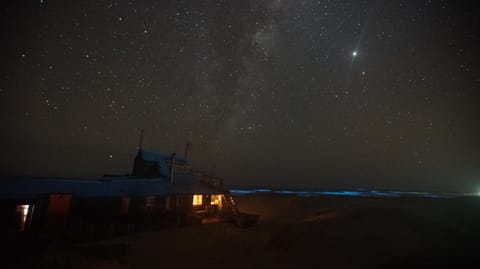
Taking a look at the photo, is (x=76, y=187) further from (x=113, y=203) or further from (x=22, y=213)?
(x=22, y=213)

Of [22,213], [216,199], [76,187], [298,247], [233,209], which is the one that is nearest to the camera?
[22,213]

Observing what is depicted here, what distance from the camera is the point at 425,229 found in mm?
24750

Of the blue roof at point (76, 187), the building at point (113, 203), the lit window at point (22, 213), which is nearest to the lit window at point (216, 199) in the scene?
the building at point (113, 203)

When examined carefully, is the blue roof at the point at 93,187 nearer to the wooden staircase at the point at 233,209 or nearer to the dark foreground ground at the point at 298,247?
the wooden staircase at the point at 233,209

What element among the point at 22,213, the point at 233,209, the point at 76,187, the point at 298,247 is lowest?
the point at 298,247

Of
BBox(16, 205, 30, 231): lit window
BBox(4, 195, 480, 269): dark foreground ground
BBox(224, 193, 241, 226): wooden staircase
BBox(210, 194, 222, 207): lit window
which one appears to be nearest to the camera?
BBox(4, 195, 480, 269): dark foreground ground

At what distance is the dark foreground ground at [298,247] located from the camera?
47.9 ft

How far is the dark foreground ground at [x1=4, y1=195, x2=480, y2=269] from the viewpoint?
1461 cm

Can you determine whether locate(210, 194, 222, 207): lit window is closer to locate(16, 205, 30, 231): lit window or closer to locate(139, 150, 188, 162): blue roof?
locate(139, 150, 188, 162): blue roof

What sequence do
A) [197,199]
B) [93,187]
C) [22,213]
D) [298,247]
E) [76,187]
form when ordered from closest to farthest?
[22,213] < [76,187] < [298,247] < [93,187] < [197,199]

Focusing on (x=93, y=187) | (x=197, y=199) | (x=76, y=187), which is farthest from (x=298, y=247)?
(x=76, y=187)

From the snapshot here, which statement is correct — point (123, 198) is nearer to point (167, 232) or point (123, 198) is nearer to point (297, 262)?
point (167, 232)

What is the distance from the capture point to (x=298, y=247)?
62.1 feet

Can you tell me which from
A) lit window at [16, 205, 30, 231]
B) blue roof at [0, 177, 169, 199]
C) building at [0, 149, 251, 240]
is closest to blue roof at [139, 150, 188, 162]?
building at [0, 149, 251, 240]
